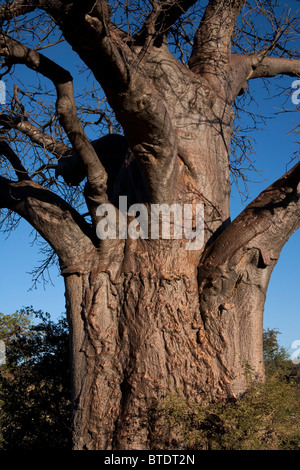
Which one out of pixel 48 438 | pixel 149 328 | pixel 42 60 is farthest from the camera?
pixel 48 438

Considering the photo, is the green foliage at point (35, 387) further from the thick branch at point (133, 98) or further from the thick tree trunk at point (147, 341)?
the thick branch at point (133, 98)

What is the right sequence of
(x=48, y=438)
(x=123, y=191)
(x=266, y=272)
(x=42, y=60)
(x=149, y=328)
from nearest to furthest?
(x=42, y=60) < (x=149, y=328) < (x=266, y=272) < (x=123, y=191) < (x=48, y=438)

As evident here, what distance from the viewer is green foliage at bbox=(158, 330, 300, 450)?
344cm

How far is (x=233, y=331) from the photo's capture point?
405cm

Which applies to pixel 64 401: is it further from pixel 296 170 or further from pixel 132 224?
pixel 296 170

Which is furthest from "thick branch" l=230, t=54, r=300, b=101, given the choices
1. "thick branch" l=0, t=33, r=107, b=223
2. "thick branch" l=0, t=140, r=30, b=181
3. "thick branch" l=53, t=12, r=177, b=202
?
"thick branch" l=0, t=140, r=30, b=181

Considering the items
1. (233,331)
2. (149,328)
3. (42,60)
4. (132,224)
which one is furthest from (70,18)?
(233,331)

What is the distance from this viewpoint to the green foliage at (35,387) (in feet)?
17.2

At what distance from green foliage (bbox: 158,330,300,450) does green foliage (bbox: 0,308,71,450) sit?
1.96 m

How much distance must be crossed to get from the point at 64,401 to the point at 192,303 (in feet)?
7.42

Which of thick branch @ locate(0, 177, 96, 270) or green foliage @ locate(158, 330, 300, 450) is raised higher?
thick branch @ locate(0, 177, 96, 270)

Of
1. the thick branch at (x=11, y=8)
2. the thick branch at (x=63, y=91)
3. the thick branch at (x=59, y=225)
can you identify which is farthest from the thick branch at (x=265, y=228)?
the thick branch at (x=11, y=8)

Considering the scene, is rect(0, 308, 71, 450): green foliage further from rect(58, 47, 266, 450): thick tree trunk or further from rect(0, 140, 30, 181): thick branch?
rect(0, 140, 30, 181): thick branch

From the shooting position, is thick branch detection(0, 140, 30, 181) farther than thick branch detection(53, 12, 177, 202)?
Yes
